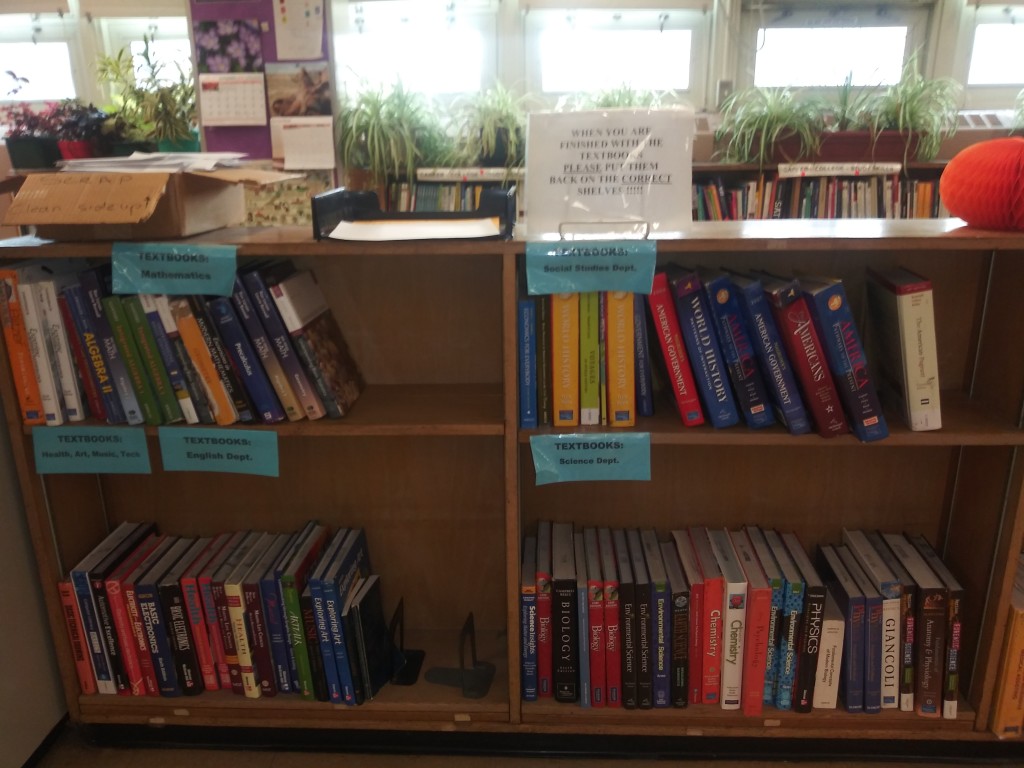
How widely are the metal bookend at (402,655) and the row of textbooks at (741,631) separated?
0.24 m

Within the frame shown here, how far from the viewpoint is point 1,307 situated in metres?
1.22

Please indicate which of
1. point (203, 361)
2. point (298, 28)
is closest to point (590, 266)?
point (203, 361)

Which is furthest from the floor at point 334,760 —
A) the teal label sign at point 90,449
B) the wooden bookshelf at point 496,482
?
the teal label sign at point 90,449

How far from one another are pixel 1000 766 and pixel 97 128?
106 inches

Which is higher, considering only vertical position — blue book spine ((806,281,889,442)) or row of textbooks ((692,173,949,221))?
row of textbooks ((692,173,949,221))

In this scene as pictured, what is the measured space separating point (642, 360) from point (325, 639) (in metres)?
0.79

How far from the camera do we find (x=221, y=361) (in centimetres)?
123

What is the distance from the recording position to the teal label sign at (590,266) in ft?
3.65

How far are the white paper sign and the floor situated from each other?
101cm

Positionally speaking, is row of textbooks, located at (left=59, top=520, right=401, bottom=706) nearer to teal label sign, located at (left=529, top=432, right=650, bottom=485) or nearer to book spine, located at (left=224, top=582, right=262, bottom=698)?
book spine, located at (left=224, top=582, right=262, bottom=698)

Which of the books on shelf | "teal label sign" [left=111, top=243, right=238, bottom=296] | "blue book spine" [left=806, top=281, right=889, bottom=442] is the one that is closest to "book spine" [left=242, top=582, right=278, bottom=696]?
"teal label sign" [left=111, top=243, right=238, bottom=296]

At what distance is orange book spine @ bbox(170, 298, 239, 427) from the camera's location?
1.20m

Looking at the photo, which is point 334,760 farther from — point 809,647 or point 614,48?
point 614,48

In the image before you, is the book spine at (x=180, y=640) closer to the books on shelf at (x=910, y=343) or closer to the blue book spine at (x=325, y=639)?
the blue book spine at (x=325, y=639)
